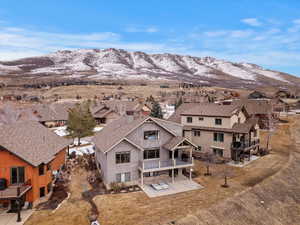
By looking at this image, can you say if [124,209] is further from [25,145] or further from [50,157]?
[25,145]

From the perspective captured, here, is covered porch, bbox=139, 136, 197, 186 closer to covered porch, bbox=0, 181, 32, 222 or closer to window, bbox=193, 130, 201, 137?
window, bbox=193, 130, 201, 137

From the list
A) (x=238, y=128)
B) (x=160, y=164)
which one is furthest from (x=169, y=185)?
(x=238, y=128)

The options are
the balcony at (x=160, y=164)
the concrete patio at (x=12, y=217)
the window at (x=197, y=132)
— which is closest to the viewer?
the concrete patio at (x=12, y=217)

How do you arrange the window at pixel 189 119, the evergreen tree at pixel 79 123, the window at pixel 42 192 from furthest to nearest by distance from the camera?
the evergreen tree at pixel 79 123, the window at pixel 189 119, the window at pixel 42 192

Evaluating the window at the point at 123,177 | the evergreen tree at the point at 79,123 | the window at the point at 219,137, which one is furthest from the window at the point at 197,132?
the evergreen tree at the point at 79,123

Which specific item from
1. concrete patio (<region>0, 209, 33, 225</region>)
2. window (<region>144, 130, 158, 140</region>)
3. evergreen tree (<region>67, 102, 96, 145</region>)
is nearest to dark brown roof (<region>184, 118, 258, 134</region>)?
window (<region>144, 130, 158, 140</region>)

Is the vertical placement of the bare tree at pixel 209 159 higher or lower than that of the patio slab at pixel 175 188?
higher

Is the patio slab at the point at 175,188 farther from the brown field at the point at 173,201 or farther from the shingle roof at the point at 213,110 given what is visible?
the shingle roof at the point at 213,110

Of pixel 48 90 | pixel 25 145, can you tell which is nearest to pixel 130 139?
pixel 25 145
